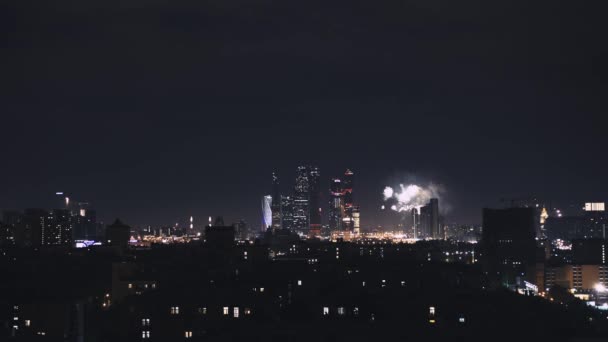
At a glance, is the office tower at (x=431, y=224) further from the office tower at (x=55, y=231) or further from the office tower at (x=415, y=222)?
the office tower at (x=55, y=231)

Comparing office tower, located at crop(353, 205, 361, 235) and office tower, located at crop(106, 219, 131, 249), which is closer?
office tower, located at crop(106, 219, 131, 249)

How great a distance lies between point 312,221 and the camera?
157 meters

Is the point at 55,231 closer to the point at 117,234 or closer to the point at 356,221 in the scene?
the point at 117,234

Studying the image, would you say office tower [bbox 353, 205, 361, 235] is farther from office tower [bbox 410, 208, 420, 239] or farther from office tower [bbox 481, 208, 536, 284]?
office tower [bbox 481, 208, 536, 284]

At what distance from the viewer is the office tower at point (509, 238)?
85.0m

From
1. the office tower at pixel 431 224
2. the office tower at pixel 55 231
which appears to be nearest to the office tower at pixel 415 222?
the office tower at pixel 431 224

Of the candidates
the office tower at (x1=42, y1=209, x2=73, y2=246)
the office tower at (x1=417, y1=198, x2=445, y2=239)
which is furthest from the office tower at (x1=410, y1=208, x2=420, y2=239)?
the office tower at (x1=42, y1=209, x2=73, y2=246)

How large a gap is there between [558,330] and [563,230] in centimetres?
11442

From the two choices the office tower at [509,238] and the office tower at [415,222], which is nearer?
the office tower at [509,238]

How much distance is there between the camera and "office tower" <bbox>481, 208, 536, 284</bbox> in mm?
84988

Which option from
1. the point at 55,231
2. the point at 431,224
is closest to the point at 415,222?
the point at 431,224

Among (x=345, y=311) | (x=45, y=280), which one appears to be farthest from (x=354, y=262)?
(x=345, y=311)

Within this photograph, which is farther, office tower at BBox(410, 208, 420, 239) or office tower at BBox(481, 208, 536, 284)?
office tower at BBox(410, 208, 420, 239)

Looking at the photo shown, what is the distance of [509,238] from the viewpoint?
91.9 m
